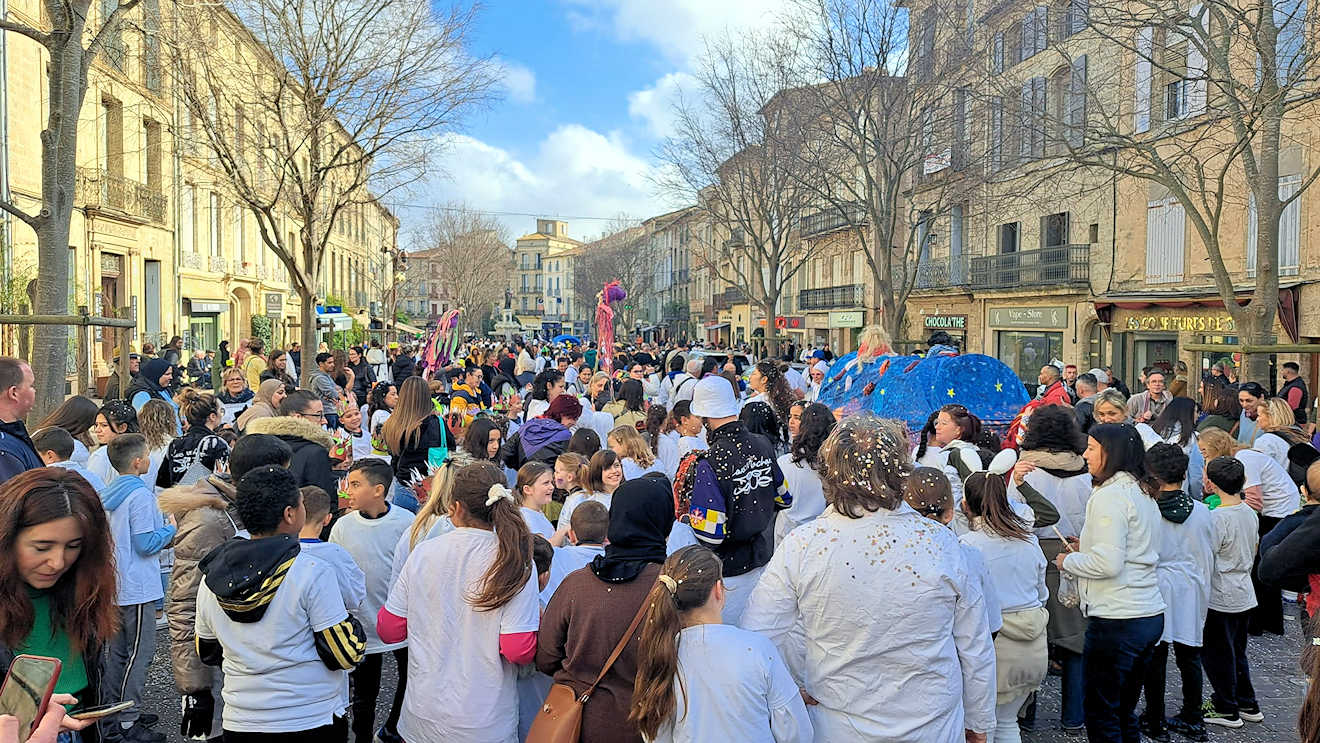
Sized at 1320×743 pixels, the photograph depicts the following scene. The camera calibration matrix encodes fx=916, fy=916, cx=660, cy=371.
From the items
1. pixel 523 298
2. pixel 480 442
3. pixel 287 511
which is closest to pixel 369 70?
pixel 480 442

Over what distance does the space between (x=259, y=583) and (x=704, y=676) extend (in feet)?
4.98

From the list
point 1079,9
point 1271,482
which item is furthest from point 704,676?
point 1079,9

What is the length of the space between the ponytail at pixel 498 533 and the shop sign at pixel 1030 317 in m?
22.4

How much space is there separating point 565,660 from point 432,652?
0.54m

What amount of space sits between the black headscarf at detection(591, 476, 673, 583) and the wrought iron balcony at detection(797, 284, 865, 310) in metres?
32.7

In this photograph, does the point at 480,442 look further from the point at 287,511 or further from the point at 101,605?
the point at 101,605

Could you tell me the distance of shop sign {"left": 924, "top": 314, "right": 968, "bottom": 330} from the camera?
2798 cm

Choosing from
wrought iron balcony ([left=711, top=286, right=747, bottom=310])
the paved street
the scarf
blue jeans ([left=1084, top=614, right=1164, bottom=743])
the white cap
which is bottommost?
the paved street

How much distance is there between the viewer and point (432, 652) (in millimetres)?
3350

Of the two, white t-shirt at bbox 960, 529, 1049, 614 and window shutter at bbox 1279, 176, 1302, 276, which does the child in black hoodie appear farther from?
window shutter at bbox 1279, 176, 1302, 276

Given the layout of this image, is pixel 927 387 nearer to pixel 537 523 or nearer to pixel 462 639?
pixel 537 523

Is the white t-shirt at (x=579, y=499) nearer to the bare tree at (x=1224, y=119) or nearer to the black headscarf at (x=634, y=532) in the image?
the black headscarf at (x=634, y=532)

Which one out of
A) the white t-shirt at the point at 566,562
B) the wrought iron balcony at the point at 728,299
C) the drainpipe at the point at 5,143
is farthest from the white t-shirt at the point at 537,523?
the wrought iron balcony at the point at 728,299

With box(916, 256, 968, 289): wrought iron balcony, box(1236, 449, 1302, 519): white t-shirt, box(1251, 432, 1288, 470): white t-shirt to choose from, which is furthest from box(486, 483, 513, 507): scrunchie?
box(916, 256, 968, 289): wrought iron balcony
